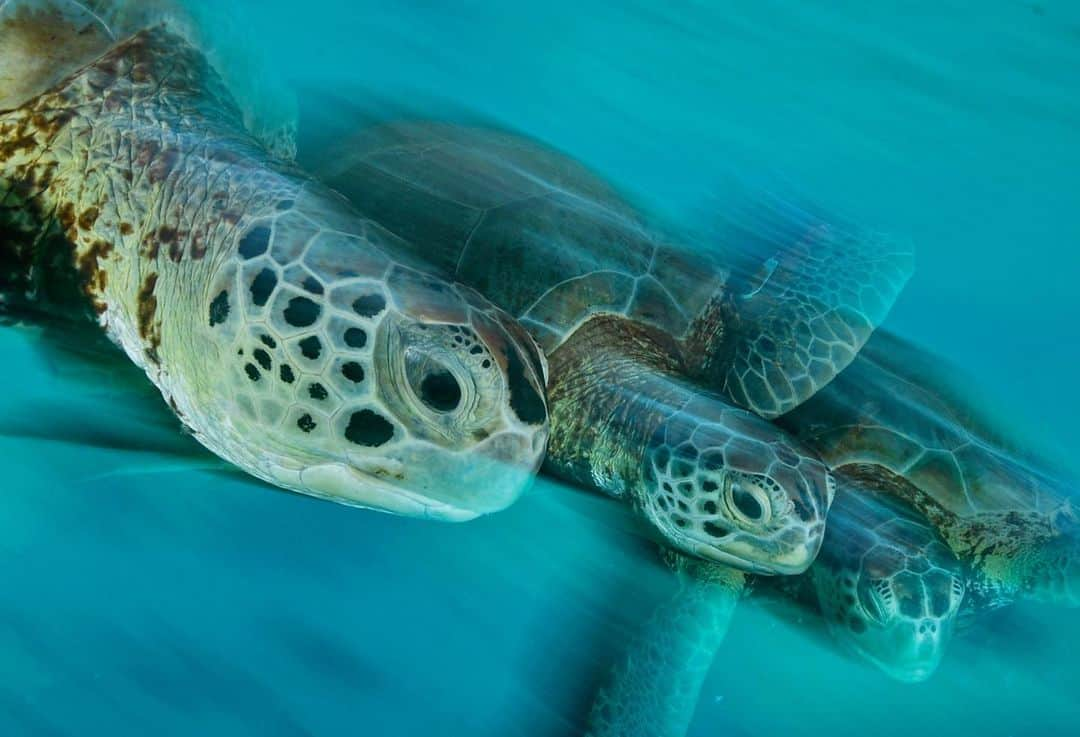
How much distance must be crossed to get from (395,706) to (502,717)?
217mm

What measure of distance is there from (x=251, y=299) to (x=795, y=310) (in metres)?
1.44

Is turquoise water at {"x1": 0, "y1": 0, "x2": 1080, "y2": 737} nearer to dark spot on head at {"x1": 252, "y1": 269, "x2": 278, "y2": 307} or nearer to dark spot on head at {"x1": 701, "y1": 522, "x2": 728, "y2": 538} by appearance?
dark spot on head at {"x1": 701, "y1": 522, "x2": 728, "y2": 538}

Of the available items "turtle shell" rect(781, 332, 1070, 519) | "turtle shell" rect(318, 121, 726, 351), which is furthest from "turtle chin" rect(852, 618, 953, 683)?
"turtle shell" rect(318, 121, 726, 351)

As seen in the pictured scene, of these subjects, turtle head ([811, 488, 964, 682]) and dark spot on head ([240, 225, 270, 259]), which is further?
turtle head ([811, 488, 964, 682])

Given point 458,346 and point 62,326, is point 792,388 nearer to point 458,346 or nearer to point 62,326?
point 458,346

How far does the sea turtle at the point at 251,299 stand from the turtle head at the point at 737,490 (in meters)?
0.53

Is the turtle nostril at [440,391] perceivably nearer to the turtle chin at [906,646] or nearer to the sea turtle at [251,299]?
the sea turtle at [251,299]

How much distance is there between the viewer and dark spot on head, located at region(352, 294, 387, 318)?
1.09 meters

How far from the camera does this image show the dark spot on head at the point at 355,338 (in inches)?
42.6

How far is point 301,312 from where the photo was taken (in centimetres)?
110

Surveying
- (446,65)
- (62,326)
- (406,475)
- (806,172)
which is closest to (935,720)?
(406,475)

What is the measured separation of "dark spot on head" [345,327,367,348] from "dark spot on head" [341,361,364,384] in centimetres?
2

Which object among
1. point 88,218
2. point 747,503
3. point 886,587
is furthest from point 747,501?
point 88,218

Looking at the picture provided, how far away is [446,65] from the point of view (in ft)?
8.64
